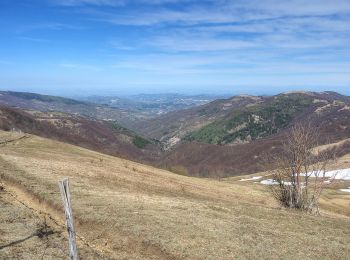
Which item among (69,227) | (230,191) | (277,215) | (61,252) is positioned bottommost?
(230,191)

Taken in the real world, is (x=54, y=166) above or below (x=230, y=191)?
above

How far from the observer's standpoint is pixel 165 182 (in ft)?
171

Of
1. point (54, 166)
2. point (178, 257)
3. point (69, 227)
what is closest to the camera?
point (69, 227)

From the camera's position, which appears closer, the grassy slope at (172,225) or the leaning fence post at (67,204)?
the leaning fence post at (67,204)

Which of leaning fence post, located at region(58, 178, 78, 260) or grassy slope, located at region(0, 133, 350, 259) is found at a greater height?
leaning fence post, located at region(58, 178, 78, 260)

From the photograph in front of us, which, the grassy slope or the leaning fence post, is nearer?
the leaning fence post

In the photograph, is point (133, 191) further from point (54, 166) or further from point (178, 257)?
point (178, 257)

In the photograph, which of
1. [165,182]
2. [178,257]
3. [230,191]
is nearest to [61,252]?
[178,257]

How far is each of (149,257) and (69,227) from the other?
7.61m

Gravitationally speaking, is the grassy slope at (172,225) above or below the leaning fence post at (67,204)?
below

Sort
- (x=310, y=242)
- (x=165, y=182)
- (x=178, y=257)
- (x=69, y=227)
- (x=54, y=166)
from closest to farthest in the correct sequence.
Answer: (x=69, y=227), (x=178, y=257), (x=310, y=242), (x=54, y=166), (x=165, y=182)

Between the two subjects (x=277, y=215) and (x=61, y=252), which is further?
(x=277, y=215)

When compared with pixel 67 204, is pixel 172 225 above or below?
below

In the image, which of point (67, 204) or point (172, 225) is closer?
point (67, 204)
